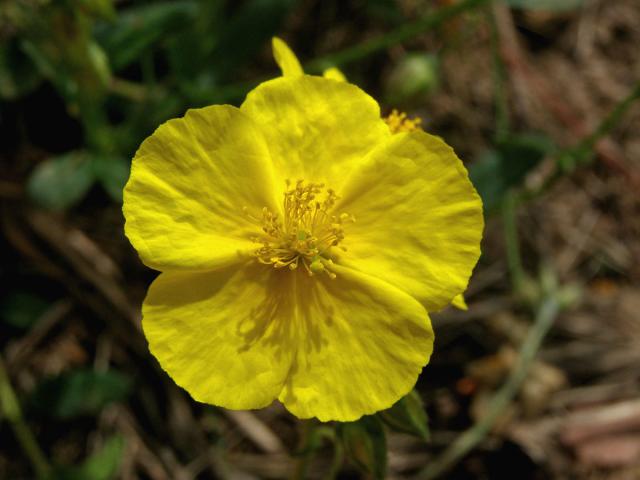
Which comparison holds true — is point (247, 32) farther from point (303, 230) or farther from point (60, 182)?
point (303, 230)

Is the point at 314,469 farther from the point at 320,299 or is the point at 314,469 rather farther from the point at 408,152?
the point at 408,152

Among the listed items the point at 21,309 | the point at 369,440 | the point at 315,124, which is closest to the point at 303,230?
the point at 315,124

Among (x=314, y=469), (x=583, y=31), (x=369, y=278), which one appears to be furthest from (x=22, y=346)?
(x=583, y=31)

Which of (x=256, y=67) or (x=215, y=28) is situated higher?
(x=215, y=28)

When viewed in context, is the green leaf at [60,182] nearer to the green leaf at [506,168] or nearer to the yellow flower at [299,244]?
the yellow flower at [299,244]

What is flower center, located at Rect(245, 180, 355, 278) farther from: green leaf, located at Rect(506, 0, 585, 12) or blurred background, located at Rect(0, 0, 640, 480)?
green leaf, located at Rect(506, 0, 585, 12)

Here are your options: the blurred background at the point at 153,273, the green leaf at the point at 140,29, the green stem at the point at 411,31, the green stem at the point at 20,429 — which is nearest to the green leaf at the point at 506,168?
the blurred background at the point at 153,273

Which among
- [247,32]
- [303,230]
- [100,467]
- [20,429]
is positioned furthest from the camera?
[247,32]
